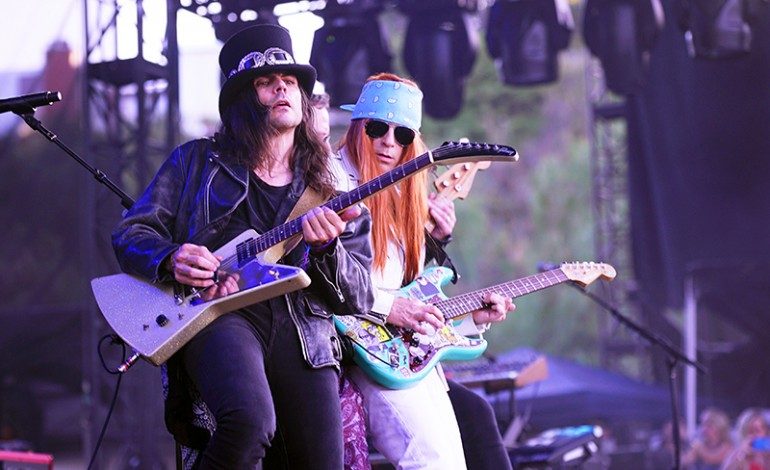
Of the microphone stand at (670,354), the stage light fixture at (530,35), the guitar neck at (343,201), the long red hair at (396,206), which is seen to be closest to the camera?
the guitar neck at (343,201)

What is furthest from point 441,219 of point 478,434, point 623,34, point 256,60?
point 623,34

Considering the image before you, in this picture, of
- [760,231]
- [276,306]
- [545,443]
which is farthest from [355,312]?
[760,231]

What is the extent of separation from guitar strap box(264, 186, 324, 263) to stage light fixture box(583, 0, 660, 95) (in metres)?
6.12

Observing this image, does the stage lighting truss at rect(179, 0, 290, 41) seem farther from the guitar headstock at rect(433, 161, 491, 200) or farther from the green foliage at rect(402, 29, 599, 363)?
the green foliage at rect(402, 29, 599, 363)

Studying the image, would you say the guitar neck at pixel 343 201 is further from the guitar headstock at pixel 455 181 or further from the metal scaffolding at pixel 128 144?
the metal scaffolding at pixel 128 144

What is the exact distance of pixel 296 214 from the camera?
155 inches

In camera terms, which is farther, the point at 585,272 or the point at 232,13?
the point at 232,13

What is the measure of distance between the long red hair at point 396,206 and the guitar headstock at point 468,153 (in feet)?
2.70

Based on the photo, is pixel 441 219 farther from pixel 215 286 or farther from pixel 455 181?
pixel 215 286

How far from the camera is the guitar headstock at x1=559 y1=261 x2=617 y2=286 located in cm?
526

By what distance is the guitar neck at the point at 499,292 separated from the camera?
489cm

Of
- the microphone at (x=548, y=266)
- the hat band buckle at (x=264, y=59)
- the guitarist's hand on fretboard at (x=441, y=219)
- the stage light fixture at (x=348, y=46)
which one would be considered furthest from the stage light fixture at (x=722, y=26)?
the hat band buckle at (x=264, y=59)

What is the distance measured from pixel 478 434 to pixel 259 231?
162 cm

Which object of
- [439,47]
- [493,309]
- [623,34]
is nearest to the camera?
[493,309]
